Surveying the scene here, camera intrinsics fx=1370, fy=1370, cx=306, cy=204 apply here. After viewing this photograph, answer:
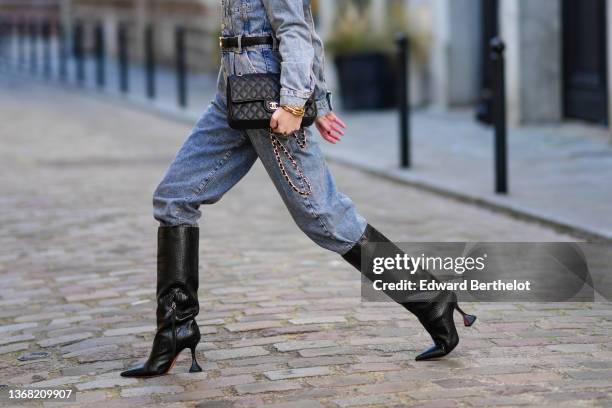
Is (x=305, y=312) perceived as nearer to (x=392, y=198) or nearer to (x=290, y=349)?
(x=290, y=349)

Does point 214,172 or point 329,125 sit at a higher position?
point 329,125

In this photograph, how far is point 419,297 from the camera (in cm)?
450

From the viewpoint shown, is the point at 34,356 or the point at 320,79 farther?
the point at 34,356

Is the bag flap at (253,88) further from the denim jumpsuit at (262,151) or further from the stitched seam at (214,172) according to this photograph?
the stitched seam at (214,172)

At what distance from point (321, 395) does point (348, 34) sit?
12.9 m

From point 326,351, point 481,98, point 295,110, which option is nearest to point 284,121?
point 295,110

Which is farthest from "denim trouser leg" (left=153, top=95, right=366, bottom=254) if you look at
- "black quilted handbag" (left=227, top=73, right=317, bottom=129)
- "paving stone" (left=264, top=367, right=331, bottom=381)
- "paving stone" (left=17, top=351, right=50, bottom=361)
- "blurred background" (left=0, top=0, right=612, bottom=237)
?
"blurred background" (left=0, top=0, right=612, bottom=237)

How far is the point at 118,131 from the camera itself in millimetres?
15562

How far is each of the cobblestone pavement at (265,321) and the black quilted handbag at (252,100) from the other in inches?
32.9

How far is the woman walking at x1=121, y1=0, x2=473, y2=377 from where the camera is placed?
4215mm

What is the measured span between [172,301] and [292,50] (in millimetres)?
919

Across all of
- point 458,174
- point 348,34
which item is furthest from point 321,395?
point 348,34

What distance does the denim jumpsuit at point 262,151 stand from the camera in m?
4.23

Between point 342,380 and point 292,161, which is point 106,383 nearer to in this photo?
point 342,380
